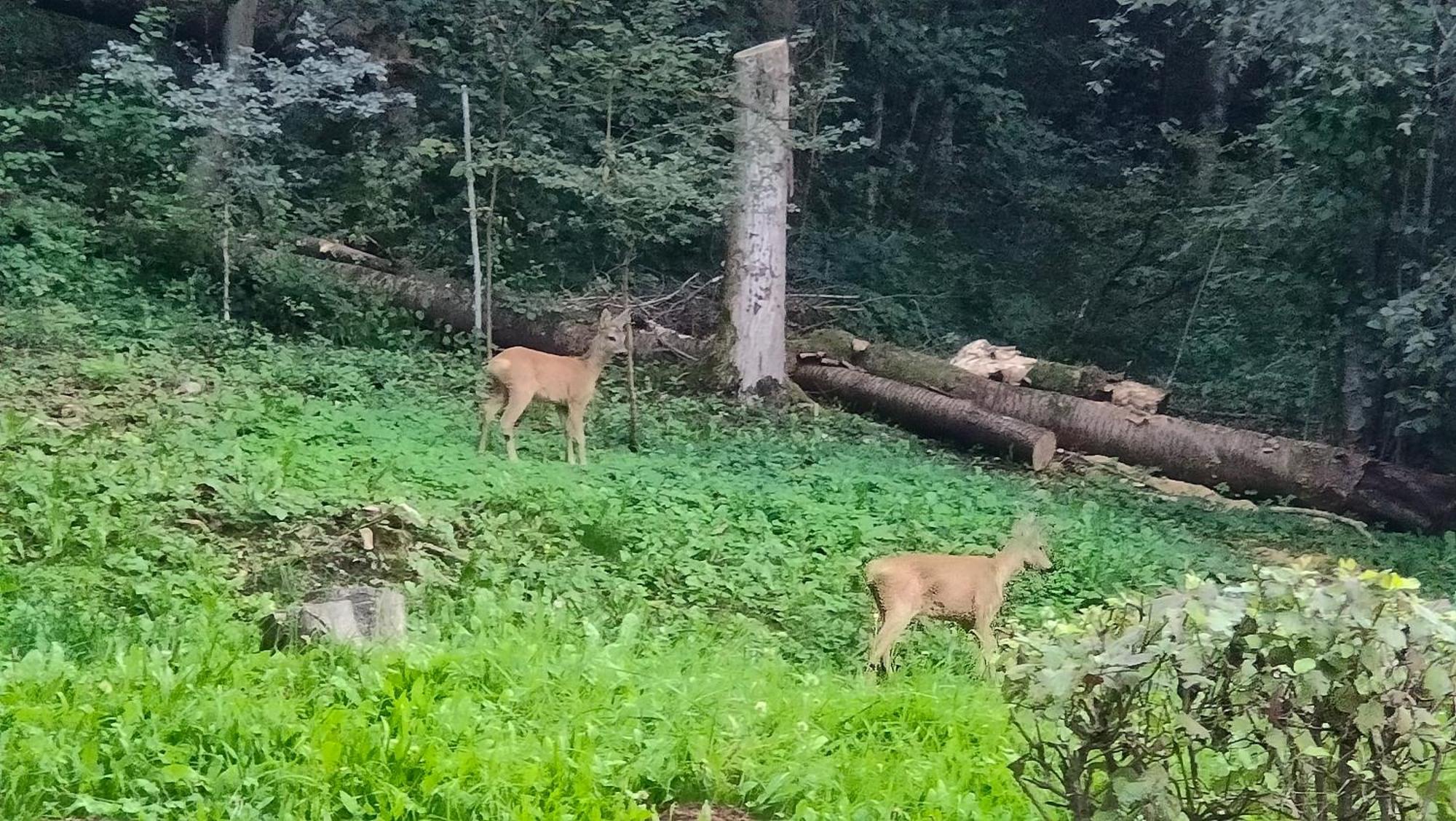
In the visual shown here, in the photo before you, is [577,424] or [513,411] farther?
[577,424]

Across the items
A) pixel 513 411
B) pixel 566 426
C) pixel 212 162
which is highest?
pixel 212 162

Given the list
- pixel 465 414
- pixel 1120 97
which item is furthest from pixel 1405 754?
pixel 1120 97

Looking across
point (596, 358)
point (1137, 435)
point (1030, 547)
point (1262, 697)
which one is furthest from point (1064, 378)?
point (1262, 697)

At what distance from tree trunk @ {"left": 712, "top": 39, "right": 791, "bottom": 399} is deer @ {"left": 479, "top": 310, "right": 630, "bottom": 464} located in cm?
276

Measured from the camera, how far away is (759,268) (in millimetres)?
12836

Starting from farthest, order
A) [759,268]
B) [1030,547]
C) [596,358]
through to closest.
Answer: [759,268], [596,358], [1030,547]

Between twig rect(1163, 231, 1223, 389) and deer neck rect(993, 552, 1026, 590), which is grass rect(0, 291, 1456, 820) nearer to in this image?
deer neck rect(993, 552, 1026, 590)

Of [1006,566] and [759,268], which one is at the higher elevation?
[759,268]

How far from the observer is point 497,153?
41.5 ft

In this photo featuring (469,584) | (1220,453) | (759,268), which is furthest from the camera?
(759,268)

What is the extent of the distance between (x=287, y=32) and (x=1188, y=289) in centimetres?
1148

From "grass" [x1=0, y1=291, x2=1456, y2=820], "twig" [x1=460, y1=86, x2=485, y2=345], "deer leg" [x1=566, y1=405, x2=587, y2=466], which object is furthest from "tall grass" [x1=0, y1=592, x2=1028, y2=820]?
"twig" [x1=460, y1=86, x2=485, y2=345]

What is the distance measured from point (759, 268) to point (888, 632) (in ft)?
24.0

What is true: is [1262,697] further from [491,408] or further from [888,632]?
[491,408]
